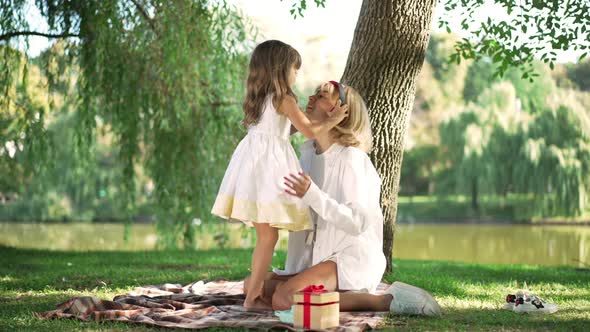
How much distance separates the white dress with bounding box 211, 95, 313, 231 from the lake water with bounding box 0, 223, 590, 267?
654 cm

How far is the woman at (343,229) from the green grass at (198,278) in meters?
Answer: 0.22

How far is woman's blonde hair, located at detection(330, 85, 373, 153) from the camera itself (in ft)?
13.9

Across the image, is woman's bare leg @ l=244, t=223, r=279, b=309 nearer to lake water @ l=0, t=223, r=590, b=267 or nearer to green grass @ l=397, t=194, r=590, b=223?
lake water @ l=0, t=223, r=590, b=267

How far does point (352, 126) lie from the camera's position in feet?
14.0

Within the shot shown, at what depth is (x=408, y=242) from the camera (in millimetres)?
18719

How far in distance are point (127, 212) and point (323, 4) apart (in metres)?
4.01

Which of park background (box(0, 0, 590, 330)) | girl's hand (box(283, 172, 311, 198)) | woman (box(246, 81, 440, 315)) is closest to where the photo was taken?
girl's hand (box(283, 172, 311, 198))

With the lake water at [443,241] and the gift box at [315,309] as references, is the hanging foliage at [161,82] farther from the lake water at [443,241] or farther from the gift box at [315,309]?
the gift box at [315,309]

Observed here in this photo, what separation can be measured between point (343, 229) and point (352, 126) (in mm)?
646

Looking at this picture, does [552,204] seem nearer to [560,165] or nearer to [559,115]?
[560,165]

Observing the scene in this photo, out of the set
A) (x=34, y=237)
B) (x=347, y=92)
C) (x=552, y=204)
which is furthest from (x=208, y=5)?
(x=552, y=204)

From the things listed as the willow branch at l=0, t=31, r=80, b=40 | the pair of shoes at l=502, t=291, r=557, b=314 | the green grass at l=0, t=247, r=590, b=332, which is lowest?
the green grass at l=0, t=247, r=590, b=332

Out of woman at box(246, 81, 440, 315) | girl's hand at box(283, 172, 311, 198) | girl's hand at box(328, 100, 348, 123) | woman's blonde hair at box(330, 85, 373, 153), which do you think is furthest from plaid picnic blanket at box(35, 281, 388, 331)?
girl's hand at box(328, 100, 348, 123)

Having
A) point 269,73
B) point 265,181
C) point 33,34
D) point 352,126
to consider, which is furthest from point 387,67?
point 33,34
